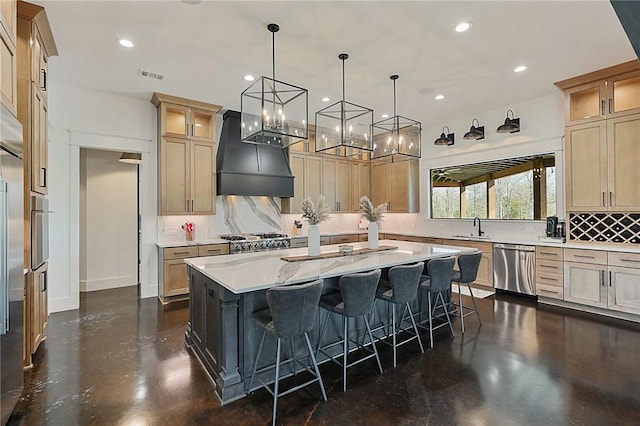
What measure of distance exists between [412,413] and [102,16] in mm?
4219

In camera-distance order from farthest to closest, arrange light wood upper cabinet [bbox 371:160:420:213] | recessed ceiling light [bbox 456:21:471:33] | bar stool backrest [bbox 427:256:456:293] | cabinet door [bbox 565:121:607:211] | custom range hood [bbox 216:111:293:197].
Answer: light wood upper cabinet [bbox 371:160:420:213], custom range hood [bbox 216:111:293:197], cabinet door [bbox 565:121:607:211], bar stool backrest [bbox 427:256:456:293], recessed ceiling light [bbox 456:21:471:33]

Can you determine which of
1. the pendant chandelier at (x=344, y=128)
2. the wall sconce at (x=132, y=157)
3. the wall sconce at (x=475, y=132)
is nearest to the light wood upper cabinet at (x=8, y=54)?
the pendant chandelier at (x=344, y=128)

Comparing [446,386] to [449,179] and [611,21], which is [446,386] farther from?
[449,179]

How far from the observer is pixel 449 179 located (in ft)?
21.2

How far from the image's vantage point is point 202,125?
5469mm

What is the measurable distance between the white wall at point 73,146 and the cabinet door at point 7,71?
7.69 ft

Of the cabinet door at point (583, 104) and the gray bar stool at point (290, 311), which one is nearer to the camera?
the gray bar stool at point (290, 311)

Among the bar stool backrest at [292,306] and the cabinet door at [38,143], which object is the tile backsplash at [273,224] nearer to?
the cabinet door at [38,143]

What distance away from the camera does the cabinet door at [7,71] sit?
2207 mm

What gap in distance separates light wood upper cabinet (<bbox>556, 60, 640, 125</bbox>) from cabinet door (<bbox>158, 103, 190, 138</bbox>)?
5662mm

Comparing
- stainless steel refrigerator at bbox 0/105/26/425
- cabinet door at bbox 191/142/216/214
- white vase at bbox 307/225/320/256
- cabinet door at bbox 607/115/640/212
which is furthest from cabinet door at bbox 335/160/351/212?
stainless steel refrigerator at bbox 0/105/26/425

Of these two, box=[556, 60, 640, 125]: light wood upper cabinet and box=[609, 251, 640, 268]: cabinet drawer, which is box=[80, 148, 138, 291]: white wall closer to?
box=[556, 60, 640, 125]: light wood upper cabinet

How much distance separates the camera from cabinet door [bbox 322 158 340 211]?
22.8 ft

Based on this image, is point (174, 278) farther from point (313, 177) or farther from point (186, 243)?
point (313, 177)
